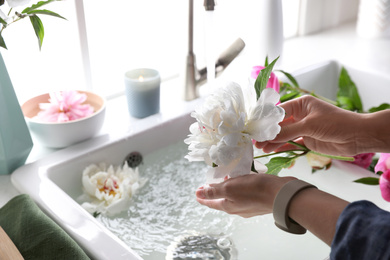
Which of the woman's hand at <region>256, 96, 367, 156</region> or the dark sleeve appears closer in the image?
the dark sleeve

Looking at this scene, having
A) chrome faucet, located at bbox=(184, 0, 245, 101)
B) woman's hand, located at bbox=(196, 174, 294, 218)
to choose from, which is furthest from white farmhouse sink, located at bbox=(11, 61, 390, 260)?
woman's hand, located at bbox=(196, 174, 294, 218)

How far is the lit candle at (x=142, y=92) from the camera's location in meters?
1.33

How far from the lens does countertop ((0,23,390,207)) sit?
4.27 ft

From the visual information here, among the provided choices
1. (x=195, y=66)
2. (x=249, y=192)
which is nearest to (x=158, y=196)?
(x=195, y=66)

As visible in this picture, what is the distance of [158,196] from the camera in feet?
4.03

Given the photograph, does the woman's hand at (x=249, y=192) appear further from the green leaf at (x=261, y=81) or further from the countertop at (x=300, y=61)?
the countertop at (x=300, y=61)

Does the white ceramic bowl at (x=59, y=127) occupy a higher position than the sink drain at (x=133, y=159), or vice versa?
the white ceramic bowl at (x=59, y=127)

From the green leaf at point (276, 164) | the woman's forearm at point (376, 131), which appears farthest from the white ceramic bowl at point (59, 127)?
the woman's forearm at point (376, 131)

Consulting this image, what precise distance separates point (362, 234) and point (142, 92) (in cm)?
84

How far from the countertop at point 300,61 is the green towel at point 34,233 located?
0.11 meters

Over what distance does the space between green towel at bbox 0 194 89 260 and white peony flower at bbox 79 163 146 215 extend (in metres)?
0.19

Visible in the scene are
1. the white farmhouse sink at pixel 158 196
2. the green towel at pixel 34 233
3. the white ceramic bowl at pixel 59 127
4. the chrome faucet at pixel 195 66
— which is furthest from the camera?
the chrome faucet at pixel 195 66

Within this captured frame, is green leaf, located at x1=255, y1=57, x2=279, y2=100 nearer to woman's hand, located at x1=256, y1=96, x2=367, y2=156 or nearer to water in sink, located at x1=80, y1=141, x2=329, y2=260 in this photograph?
woman's hand, located at x1=256, y1=96, x2=367, y2=156

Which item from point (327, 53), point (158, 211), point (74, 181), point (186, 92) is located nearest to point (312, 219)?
point (158, 211)
